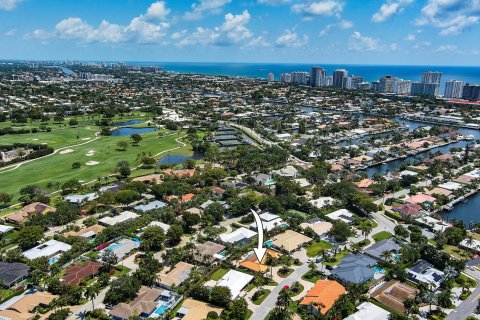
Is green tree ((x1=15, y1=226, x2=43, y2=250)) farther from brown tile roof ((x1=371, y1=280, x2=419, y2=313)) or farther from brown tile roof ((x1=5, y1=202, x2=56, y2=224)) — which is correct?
brown tile roof ((x1=371, y1=280, x2=419, y2=313))

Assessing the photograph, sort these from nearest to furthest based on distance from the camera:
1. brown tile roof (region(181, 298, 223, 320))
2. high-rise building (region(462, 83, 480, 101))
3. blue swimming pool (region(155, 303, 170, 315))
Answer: brown tile roof (region(181, 298, 223, 320)) → blue swimming pool (region(155, 303, 170, 315)) → high-rise building (region(462, 83, 480, 101))

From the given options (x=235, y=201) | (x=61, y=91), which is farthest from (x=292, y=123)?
(x=61, y=91)

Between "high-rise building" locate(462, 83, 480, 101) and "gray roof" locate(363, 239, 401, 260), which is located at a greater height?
"high-rise building" locate(462, 83, 480, 101)

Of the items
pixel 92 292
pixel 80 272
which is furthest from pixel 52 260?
pixel 92 292

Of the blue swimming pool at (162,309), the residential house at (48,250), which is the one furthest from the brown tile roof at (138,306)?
the residential house at (48,250)

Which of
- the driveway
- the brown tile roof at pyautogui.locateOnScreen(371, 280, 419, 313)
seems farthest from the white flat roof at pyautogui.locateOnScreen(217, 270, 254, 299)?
the brown tile roof at pyautogui.locateOnScreen(371, 280, 419, 313)

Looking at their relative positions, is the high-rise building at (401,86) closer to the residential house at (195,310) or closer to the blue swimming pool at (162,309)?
the residential house at (195,310)

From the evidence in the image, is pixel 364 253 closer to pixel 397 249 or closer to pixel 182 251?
pixel 397 249
